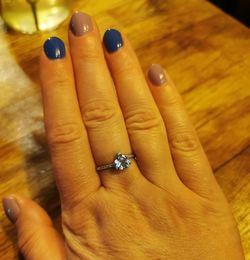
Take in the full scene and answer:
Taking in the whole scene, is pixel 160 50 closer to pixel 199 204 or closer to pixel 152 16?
pixel 152 16

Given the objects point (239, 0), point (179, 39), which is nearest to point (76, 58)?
point (179, 39)

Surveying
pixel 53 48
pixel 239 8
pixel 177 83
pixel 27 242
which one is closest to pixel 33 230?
pixel 27 242

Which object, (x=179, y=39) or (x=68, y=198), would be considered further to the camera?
(x=179, y=39)

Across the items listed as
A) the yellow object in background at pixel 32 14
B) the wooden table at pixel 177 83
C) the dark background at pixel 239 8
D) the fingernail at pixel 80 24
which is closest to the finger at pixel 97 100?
the fingernail at pixel 80 24

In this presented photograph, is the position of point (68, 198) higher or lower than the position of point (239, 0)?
higher

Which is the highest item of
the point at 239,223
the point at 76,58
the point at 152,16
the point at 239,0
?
the point at 76,58

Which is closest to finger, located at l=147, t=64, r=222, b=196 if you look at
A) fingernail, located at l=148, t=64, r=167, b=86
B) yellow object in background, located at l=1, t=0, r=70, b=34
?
fingernail, located at l=148, t=64, r=167, b=86

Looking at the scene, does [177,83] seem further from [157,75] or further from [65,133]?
[65,133]
